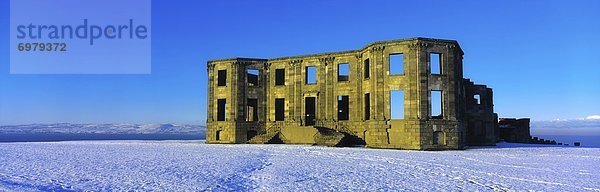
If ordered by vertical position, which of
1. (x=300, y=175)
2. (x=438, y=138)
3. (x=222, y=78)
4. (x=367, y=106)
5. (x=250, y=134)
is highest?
(x=222, y=78)

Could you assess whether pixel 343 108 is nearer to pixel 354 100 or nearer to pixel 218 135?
pixel 354 100

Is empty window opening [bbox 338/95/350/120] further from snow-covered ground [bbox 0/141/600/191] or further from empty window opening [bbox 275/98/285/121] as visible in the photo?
snow-covered ground [bbox 0/141/600/191]

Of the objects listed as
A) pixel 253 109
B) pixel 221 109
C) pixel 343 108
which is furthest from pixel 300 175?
pixel 221 109

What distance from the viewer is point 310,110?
42781 mm

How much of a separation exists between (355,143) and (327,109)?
12.1 ft

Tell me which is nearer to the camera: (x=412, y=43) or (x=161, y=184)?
(x=161, y=184)

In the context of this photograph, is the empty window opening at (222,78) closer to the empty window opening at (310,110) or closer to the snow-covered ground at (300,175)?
the empty window opening at (310,110)

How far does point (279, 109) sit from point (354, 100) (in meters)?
8.42

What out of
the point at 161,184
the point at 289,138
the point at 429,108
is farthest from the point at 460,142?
the point at 161,184

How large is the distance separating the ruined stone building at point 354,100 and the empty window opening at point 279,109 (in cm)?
9

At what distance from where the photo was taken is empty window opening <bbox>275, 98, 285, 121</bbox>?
42.4m

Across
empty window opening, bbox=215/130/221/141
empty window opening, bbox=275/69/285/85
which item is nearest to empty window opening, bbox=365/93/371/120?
empty window opening, bbox=275/69/285/85

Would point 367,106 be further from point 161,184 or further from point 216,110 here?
point 161,184

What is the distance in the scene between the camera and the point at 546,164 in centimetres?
2103
